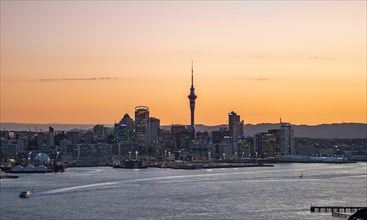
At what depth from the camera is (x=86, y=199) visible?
58.5 m

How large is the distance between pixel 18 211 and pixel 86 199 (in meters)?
9.40

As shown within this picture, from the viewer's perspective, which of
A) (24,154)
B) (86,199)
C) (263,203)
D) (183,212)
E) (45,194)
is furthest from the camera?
(24,154)

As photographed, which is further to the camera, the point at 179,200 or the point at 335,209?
the point at 179,200

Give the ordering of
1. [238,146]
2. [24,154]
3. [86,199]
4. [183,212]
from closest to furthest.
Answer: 1. [183,212]
2. [86,199]
3. [24,154]
4. [238,146]

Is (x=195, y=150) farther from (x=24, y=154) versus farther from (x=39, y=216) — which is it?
(x=39, y=216)

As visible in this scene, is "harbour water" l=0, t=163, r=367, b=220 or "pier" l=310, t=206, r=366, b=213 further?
"pier" l=310, t=206, r=366, b=213

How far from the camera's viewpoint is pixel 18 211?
163 feet

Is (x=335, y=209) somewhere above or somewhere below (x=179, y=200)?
below

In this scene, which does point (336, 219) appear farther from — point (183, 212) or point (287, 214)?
point (183, 212)

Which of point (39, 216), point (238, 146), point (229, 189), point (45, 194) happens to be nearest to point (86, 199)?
point (45, 194)

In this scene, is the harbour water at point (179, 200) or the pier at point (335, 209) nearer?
the harbour water at point (179, 200)

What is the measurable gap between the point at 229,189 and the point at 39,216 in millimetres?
26501

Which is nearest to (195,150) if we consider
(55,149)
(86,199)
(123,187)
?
(55,149)

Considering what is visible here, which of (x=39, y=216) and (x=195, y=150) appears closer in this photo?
(x=39, y=216)
